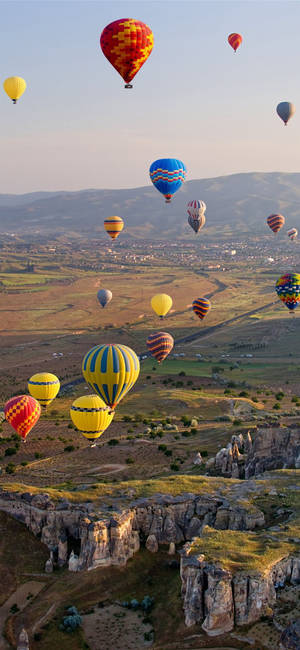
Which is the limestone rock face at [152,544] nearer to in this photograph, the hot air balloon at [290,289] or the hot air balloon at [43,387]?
the hot air balloon at [43,387]

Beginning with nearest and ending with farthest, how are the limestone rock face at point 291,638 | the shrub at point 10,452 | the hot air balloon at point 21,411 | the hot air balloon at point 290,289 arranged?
the limestone rock face at point 291,638 → the hot air balloon at point 21,411 → the shrub at point 10,452 → the hot air balloon at point 290,289

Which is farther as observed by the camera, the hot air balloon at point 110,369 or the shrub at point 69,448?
the shrub at point 69,448

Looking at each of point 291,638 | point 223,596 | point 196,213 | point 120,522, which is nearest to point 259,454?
point 120,522

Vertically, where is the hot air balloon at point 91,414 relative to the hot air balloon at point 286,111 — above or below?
below

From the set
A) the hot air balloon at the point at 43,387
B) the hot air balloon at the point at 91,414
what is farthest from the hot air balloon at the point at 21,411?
the hot air balloon at the point at 91,414

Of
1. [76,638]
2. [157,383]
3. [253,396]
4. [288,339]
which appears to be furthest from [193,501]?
[288,339]

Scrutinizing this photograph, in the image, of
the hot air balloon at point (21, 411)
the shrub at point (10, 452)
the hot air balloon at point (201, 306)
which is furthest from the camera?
the hot air balloon at point (201, 306)

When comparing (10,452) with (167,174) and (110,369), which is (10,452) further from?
(167,174)
